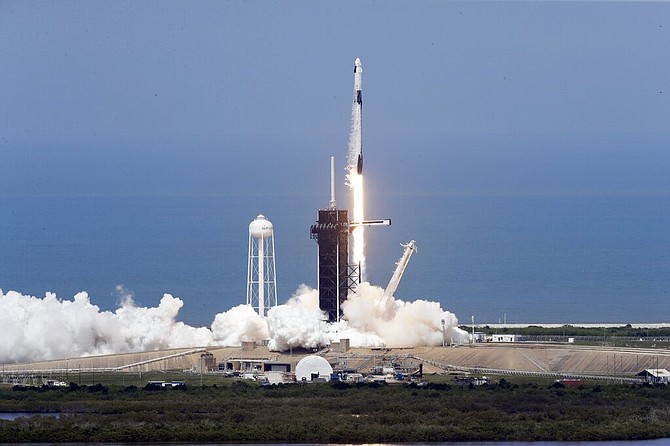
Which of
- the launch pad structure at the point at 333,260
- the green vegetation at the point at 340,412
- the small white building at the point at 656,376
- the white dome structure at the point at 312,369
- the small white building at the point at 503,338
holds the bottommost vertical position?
the green vegetation at the point at 340,412

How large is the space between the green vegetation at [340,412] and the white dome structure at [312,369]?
2.08 meters

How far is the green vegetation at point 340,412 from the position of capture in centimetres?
7338

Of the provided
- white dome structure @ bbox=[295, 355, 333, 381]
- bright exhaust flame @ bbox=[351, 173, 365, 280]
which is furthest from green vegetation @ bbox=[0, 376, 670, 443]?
bright exhaust flame @ bbox=[351, 173, 365, 280]

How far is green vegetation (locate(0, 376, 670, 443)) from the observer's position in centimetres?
7338

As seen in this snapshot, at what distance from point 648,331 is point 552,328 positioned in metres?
3.41

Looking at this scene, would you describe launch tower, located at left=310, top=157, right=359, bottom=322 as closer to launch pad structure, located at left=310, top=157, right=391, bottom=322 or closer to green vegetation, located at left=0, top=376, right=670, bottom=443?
launch pad structure, located at left=310, top=157, right=391, bottom=322

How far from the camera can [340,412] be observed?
251ft

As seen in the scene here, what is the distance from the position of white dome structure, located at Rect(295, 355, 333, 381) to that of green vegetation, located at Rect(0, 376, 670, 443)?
6.81ft

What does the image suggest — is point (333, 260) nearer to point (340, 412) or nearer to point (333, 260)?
point (333, 260)

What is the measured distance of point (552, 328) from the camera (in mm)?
97562

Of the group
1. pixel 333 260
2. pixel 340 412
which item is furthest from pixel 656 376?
pixel 333 260

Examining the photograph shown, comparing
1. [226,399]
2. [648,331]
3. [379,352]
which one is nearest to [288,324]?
[379,352]

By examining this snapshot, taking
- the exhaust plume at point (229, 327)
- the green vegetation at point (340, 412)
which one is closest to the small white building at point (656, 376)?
the green vegetation at point (340, 412)

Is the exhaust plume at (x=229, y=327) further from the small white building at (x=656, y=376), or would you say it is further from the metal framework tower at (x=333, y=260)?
the small white building at (x=656, y=376)
